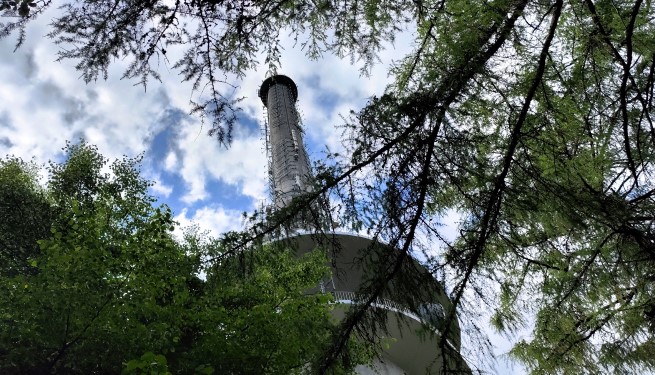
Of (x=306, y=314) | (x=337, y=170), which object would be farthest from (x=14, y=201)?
(x=337, y=170)

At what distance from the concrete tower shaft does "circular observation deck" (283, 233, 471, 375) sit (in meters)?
5.39

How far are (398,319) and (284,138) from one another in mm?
21737

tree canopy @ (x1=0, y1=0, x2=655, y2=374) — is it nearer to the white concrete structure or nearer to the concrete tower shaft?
the white concrete structure

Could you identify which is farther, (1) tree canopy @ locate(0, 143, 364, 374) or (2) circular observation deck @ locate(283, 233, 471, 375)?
(1) tree canopy @ locate(0, 143, 364, 374)

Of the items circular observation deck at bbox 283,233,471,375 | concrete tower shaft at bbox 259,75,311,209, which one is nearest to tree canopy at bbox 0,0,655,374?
circular observation deck at bbox 283,233,471,375

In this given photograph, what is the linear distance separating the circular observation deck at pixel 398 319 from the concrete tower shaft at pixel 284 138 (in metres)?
5.39

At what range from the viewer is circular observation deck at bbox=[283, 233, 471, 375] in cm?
370

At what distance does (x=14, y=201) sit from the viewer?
40.7ft

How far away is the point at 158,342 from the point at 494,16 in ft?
19.0

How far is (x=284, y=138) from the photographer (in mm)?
25141

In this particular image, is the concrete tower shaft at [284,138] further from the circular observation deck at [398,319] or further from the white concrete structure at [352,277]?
the circular observation deck at [398,319]

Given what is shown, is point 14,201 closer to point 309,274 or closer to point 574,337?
point 309,274

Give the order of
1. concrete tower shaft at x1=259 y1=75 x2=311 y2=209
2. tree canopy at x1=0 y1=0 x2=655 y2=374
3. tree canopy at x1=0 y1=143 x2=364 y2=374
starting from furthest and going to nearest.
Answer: concrete tower shaft at x1=259 y1=75 x2=311 y2=209
tree canopy at x1=0 y1=143 x2=364 y2=374
tree canopy at x1=0 y1=0 x2=655 y2=374

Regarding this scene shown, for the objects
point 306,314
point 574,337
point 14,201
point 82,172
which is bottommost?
A: point 574,337
